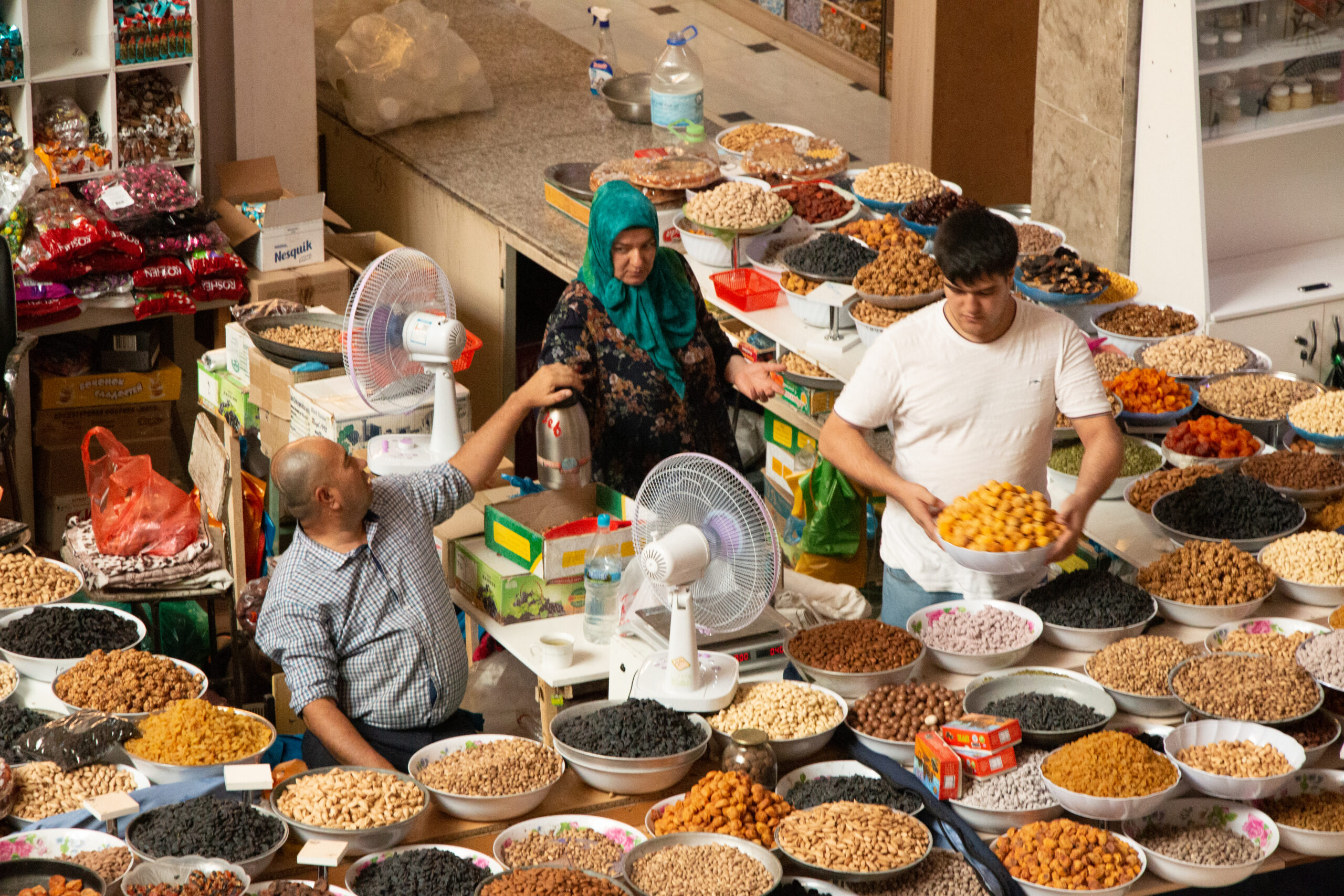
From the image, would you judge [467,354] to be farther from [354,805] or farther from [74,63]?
[354,805]

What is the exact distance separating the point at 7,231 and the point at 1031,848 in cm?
406

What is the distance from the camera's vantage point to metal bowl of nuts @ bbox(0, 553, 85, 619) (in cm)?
379

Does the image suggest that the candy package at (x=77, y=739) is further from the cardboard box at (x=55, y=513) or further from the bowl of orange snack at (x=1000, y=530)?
the cardboard box at (x=55, y=513)

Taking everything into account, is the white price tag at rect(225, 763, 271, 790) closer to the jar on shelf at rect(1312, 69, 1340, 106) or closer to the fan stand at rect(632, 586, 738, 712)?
the fan stand at rect(632, 586, 738, 712)

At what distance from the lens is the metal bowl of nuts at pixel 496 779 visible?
291 centimetres

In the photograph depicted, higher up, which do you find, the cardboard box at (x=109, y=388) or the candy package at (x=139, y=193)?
the candy package at (x=139, y=193)

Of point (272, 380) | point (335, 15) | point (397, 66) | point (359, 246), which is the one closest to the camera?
point (272, 380)

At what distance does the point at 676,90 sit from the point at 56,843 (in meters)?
4.33

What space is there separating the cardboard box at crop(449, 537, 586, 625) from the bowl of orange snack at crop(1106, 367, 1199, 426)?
1.60 meters

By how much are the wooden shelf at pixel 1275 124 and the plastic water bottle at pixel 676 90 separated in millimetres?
1921

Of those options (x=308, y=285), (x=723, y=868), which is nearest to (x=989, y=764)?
(x=723, y=868)

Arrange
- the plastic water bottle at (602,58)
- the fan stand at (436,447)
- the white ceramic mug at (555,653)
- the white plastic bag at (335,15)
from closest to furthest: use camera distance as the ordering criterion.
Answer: the white ceramic mug at (555,653) < the fan stand at (436,447) < the plastic water bottle at (602,58) < the white plastic bag at (335,15)

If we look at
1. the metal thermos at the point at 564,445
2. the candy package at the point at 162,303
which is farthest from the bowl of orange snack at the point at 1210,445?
the candy package at the point at 162,303

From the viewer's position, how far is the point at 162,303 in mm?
5703
